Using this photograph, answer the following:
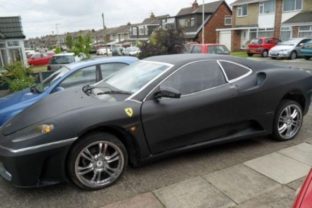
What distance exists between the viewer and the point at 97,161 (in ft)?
10.7

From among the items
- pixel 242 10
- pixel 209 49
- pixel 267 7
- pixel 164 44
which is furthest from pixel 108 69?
pixel 242 10

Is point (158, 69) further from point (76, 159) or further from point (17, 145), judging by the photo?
point (17, 145)

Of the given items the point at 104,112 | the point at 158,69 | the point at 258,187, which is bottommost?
the point at 258,187

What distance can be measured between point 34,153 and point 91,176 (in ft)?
2.27

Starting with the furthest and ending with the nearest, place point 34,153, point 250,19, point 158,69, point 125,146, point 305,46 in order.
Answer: point 250,19 < point 305,46 < point 158,69 < point 125,146 < point 34,153

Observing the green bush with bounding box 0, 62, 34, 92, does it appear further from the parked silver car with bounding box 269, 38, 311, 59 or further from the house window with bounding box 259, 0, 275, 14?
the house window with bounding box 259, 0, 275, 14

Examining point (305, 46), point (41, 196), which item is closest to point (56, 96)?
point (41, 196)

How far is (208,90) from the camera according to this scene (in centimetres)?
384

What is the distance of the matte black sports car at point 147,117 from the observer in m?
2.99

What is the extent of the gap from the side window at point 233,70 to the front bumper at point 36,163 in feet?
7.43

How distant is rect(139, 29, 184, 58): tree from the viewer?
52.6 ft

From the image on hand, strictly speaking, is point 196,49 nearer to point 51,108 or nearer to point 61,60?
point 61,60

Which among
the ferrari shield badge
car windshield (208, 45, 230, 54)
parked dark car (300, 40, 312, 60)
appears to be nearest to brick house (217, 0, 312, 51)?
parked dark car (300, 40, 312, 60)

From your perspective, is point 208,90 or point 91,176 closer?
point 91,176
